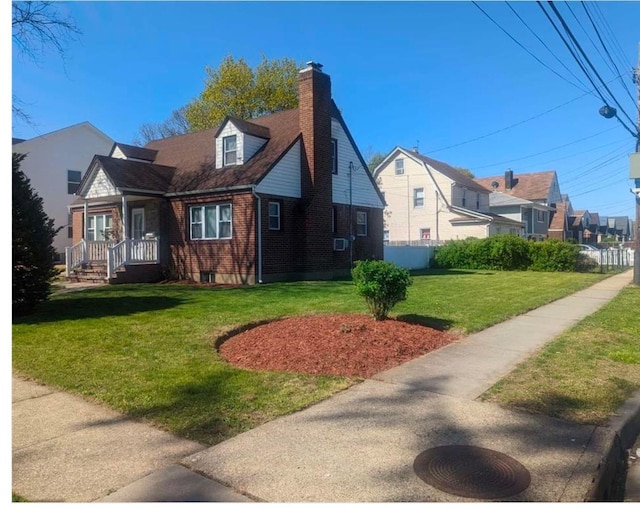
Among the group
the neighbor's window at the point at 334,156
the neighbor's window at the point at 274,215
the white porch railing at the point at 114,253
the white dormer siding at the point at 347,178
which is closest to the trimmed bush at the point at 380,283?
the neighbor's window at the point at 274,215

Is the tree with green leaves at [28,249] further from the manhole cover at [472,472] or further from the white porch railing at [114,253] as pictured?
the manhole cover at [472,472]

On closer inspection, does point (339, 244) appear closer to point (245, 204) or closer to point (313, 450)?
point (245, 204)

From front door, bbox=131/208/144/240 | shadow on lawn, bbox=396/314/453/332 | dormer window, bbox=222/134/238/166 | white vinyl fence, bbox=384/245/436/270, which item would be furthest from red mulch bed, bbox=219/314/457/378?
white vinyl fence, bbox=384/245/436/270

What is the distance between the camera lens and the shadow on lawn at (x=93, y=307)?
10328 millimetres

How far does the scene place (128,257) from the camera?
18.9 m

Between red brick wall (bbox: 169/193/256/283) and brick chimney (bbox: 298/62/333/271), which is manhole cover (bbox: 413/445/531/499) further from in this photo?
brick chimney (bbox: 298/62/333/271)

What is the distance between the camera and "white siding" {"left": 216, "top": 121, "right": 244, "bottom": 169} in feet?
62.3

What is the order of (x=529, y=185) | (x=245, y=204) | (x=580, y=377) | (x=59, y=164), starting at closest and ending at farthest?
(x=580, y=377) < (x=245, y=204) < (x=59, y=164) < (x=529, y=185)

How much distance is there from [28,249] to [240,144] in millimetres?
9872

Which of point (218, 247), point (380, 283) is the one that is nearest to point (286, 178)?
point (218, 247)

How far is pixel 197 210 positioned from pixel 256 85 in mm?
21204

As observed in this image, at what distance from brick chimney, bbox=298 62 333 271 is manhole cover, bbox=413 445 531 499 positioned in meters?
15.1

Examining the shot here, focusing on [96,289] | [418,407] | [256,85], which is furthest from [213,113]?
[418,407]

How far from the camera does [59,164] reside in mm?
31672
